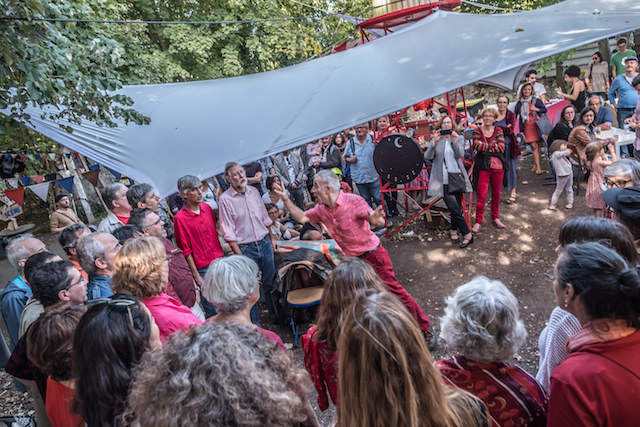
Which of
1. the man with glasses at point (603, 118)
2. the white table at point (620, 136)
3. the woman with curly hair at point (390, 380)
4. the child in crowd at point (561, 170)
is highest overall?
the woman with curly hair at point (390, 380)

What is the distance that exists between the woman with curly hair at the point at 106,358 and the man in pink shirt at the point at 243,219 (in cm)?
229

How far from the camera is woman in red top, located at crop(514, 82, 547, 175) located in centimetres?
708

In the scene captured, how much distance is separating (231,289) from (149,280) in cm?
55

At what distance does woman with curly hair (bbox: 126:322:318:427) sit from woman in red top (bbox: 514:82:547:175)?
25.1 feet

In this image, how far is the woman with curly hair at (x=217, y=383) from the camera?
0.98 m

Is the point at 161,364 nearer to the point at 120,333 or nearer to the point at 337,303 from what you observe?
the point at 120,333

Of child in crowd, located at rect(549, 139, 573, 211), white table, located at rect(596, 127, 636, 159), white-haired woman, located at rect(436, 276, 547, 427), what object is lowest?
child in crowd, located at rect(549, 139, 573, 211)

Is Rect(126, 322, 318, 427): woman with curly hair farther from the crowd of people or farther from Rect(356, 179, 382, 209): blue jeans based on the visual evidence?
Rect(356, 179, 382, 209): blue jeans

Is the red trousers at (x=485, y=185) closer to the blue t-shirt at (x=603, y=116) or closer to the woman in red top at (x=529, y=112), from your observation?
the blue t-shirt at (x=603, y=116)

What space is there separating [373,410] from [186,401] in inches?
20.8

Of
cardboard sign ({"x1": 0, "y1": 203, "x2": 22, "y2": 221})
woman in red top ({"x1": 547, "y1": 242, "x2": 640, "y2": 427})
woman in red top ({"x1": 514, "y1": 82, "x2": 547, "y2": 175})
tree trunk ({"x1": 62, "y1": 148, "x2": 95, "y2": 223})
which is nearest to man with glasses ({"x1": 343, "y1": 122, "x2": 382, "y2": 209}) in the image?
woman in red top ({"x1": 514, "y1": 82, "x2": 547, "y2": 175})

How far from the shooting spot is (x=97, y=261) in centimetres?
255

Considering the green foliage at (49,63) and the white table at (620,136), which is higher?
the green foliage at (49,63)

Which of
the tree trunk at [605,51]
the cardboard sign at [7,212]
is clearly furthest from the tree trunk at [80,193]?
the tree trunk at [605,51]
